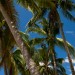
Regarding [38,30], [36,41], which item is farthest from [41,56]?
[38,30]

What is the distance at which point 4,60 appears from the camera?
87.5 ft

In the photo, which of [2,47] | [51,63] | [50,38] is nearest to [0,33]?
[2,47]

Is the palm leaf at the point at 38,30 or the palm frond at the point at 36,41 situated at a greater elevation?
the palm leaf at the point at 38,30

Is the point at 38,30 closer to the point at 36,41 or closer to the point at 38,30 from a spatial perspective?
the point at 38,30

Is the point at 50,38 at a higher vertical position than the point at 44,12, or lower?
lower

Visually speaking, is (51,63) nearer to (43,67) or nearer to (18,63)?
(43,67)

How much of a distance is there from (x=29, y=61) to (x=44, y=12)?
58.3ft

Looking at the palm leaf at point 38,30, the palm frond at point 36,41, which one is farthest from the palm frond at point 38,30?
the palm frond at point 36,41

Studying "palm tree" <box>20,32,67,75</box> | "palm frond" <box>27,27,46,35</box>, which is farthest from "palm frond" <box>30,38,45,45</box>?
"palm frond" <box>27,27,46,35</box>

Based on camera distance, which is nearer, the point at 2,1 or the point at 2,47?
the point at 2,1

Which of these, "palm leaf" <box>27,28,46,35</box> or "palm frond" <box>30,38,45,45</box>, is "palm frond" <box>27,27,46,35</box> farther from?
"palm frond" <box>30,38,45,45</box>

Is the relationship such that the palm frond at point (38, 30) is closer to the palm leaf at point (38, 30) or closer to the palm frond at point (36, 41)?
the palm leaf at point (38, 30)

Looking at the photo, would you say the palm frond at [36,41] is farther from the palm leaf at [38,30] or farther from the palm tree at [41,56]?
the palm leaf at [38,30]

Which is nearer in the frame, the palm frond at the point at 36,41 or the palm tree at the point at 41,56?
the palm tree at the point at 41,56
